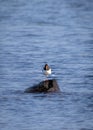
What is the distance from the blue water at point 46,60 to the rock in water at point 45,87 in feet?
0.55

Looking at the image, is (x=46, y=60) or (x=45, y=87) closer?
(x=45, y=87)

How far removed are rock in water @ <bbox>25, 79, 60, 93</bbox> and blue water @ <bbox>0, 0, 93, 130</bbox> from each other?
167 mm

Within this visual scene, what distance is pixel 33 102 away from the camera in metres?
17.7

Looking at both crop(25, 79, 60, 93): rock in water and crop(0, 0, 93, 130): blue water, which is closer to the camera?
crop(0, 0, 93, 130): blue water

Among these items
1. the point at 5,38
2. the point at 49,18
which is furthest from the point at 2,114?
the point at 49,18

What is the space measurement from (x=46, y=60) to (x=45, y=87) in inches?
182

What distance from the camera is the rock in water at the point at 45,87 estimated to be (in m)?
18.5

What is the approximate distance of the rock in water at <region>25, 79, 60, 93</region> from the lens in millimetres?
18500

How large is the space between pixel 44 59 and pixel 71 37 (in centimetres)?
402

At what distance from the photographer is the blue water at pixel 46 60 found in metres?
16.3

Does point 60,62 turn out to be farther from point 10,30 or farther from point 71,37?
point 10,30

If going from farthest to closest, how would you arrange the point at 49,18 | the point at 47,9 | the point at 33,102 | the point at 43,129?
the point at 47,9 < the point at 49,18 < the point at 33,102 < the point at 43,129

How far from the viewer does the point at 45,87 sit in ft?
60.9

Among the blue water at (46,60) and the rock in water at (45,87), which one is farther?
the rock in water at (45,87)
